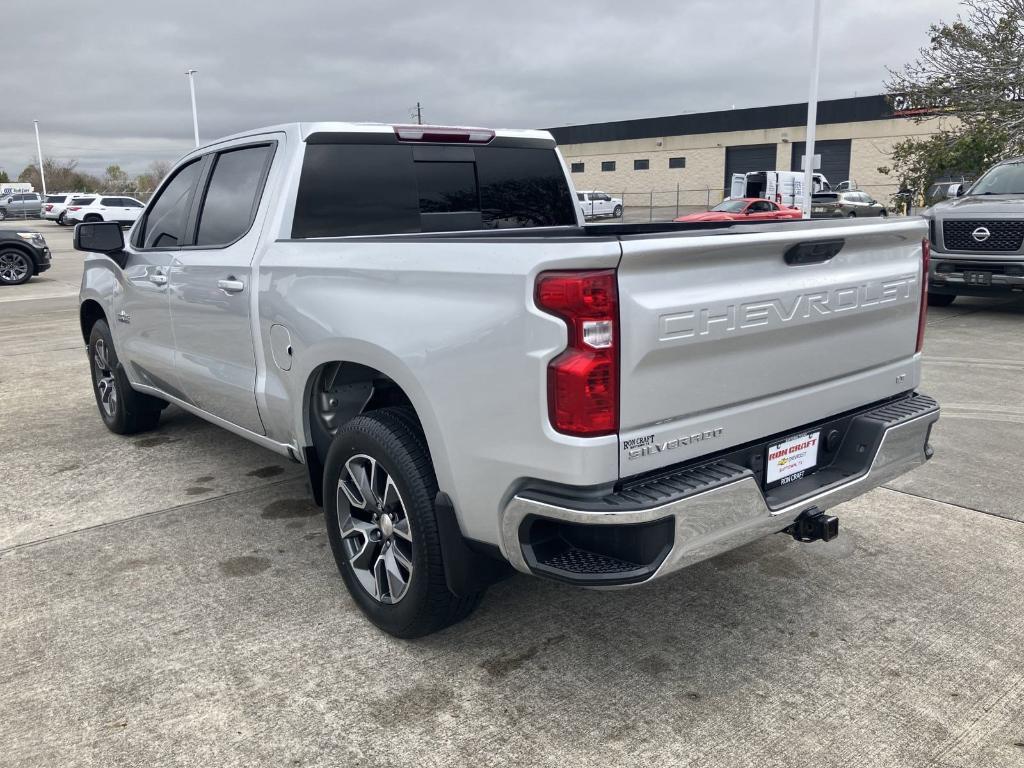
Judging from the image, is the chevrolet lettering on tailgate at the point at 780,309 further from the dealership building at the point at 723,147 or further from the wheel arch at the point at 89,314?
the dealership building at the point at 723,147

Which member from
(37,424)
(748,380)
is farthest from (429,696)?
(37,424)

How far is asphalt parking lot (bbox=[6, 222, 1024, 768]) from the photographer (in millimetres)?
2654

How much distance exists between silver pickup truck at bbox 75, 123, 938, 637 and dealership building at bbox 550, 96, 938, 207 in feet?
148

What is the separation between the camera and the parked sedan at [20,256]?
17.8 meters

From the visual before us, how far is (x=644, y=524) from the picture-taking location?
241cm

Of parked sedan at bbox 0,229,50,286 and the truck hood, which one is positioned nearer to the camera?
the truck hood

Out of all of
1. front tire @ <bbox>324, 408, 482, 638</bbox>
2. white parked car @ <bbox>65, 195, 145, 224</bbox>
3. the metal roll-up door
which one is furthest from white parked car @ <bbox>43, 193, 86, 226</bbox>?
front tire @ <bbox>324, 408, 482, 638</bbox>

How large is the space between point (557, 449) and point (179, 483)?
3416 millimetres

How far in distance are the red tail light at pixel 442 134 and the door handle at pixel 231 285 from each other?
1050 millimetres

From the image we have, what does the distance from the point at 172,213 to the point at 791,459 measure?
12.4 feet

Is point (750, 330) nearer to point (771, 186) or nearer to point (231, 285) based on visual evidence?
point (231, 285)

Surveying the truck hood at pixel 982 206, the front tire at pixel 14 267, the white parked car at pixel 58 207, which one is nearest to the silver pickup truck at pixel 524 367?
the truck hood at pixel 982 206

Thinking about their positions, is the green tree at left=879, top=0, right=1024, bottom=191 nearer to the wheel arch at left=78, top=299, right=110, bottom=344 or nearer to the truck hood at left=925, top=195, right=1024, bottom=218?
the truck hood at left=925, top=195, right=1024, bottom=218

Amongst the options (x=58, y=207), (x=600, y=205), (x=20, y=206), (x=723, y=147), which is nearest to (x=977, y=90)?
(x=600, y=205)
